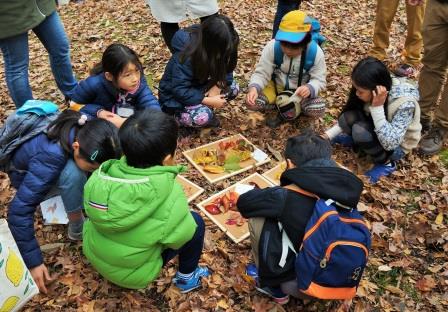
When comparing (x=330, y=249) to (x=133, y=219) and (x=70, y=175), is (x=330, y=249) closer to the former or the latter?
(x=133, y=219)

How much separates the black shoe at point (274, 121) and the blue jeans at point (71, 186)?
2402 millimetres

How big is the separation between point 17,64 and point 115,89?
1027mm

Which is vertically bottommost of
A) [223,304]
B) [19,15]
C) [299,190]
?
[223,304]

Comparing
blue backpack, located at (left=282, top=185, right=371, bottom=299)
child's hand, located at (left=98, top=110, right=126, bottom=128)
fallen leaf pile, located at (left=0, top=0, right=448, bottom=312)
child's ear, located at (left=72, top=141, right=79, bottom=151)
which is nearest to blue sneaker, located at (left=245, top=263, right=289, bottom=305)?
fallen leaf pile, located at (left=0, top=0, right=448, bottom=312)

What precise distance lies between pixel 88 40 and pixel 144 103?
3.91m

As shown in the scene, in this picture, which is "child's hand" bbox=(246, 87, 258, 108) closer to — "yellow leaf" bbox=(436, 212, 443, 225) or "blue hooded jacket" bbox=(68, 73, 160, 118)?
"blue hooded jacket" bbox=(68, 73, 160, 118)

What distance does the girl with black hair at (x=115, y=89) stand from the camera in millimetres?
3564

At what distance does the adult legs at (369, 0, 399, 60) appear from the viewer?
18.7ft

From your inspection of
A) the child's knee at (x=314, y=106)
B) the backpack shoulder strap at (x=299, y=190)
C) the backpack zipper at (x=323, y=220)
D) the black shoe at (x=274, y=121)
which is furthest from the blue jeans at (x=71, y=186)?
the child's knee at (x=314, y=106)

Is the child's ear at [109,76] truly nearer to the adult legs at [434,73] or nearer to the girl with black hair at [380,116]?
the girl with black hair at [380,116]

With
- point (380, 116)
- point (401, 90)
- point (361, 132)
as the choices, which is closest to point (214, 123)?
point (361, 132)

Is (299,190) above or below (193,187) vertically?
above

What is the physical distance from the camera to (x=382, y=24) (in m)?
5.85

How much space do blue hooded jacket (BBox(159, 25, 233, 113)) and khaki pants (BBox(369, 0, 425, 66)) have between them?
275cm
